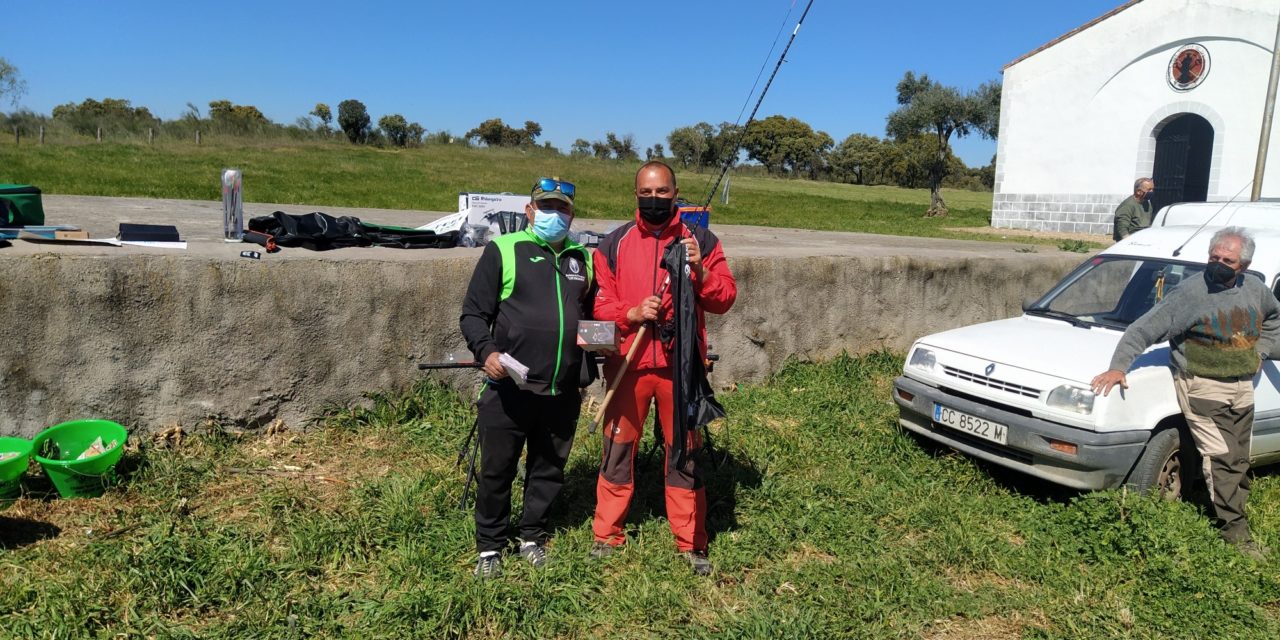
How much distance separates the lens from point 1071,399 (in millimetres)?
5039

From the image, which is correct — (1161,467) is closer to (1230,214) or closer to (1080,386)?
(1080,386)

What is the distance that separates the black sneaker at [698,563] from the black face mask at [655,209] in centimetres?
165

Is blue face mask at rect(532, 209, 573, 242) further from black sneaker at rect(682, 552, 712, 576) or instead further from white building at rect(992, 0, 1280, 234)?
white building at rect(992, 0, 1280, 234)

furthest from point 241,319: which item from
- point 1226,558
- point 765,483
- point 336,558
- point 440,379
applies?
point 1226,558

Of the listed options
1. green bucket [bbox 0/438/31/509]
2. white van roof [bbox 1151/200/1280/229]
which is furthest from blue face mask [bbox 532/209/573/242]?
white van roof [bbox 1151/200/1280/229]

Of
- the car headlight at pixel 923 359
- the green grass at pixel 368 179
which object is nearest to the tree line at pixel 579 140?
the green grass at pixel 368 179

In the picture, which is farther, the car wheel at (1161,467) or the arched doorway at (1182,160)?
the arched doorway at (1182,160)

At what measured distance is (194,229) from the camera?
8078mm

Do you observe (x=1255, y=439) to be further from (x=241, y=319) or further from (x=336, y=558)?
(x=241, y=319)

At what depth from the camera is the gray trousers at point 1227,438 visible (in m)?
4.84

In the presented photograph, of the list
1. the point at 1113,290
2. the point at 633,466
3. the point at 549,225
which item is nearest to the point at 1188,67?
the point at 1113,290

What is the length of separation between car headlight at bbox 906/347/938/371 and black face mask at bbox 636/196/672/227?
278 centimetres

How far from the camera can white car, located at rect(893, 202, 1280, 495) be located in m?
5.00

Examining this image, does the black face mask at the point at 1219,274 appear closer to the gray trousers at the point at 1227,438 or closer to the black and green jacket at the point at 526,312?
the gray trousers at the point at 1227,438
